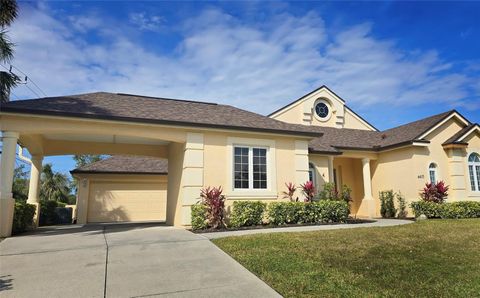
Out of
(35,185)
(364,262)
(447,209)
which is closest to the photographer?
(364,262)

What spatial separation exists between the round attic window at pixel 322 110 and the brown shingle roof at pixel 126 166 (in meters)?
11.7

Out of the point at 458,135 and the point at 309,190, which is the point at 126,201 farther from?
the point at 458,135

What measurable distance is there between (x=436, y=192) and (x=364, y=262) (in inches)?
472

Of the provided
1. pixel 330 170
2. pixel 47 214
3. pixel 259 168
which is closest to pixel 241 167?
pixel 259 168

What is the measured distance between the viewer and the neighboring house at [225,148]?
1095cm

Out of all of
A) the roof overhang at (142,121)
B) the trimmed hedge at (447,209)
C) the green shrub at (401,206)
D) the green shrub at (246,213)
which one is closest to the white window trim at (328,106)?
the green shrub at (401,206)

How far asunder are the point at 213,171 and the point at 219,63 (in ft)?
16.9

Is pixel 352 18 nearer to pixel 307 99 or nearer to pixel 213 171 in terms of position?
pixel 213 171

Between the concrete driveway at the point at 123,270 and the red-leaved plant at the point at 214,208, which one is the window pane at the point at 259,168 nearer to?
the red-leaved plant at the point at 214,208

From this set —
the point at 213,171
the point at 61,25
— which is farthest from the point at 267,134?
the point at 61,25

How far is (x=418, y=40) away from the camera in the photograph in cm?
1396

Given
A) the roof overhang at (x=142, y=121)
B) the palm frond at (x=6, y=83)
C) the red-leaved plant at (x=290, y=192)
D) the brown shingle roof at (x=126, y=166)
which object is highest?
the palm frond at (x=6, y=83)

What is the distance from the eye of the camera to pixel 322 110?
76.0ft

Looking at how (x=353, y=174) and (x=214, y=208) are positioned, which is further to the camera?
(x=353, y=174)
